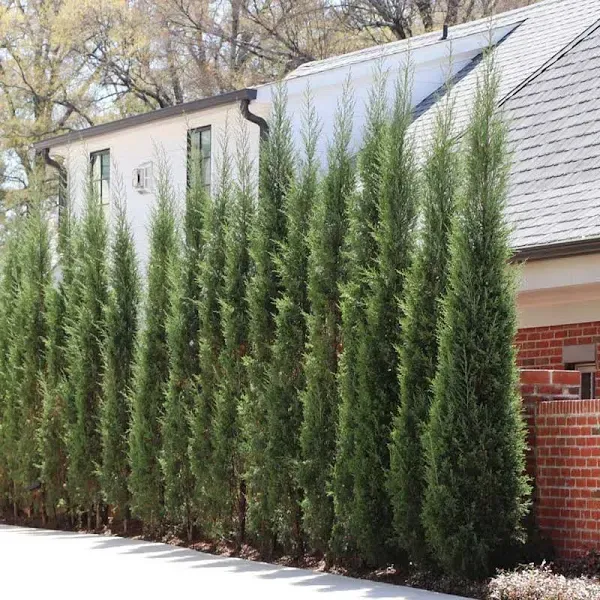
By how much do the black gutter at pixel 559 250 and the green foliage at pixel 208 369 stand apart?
3.25 metres

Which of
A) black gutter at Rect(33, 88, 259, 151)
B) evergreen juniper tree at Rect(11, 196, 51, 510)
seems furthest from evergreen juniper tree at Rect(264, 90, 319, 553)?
black gutter at Rect(33, 88, 259, 151)

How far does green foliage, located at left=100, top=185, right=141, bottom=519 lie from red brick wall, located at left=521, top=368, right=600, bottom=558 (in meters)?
5.48

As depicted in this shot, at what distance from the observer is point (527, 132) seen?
15.2 m

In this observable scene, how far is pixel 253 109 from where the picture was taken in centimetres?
2111

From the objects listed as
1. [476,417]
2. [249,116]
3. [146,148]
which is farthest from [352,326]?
[146,148]

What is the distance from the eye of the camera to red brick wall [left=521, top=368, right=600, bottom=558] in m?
10.5

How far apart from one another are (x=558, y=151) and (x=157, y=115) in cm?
1074

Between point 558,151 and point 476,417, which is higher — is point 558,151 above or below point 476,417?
A: above

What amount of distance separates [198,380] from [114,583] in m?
3.76

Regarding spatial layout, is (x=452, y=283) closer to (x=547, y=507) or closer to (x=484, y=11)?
(x=547, y=507)

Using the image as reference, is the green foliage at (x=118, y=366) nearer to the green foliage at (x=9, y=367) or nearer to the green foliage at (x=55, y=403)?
the green foliage at (x=55, y=403)

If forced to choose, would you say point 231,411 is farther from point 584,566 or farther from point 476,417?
point 584,566

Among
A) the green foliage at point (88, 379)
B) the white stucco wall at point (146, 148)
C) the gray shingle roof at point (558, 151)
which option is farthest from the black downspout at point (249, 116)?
the gray shingle roof at point (558, 151)

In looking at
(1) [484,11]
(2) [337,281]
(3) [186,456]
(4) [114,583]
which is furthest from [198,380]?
(1) [484,11]
